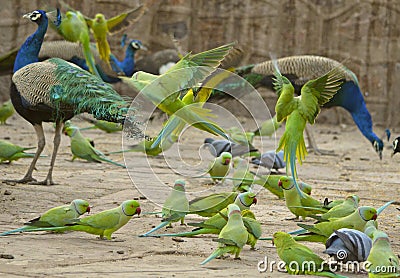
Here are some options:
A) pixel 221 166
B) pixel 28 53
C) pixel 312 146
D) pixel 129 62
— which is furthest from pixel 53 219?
pixel 129 62

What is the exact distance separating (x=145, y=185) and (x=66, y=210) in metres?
1.66

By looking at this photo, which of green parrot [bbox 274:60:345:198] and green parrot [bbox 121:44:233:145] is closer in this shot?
green parrot [bbox 121:44:233:145]

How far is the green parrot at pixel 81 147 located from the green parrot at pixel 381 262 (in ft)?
11.8

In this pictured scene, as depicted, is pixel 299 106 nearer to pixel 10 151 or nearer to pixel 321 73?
pixel 10 151

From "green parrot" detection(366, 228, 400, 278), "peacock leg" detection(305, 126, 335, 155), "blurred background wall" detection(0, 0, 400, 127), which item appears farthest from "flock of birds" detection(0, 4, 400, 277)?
"blurred background wall" detection(0, 0, 400, 127)

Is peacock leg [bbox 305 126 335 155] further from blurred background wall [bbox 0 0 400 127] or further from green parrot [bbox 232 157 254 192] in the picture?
blurred background wall [bbox 0 0 400 127]

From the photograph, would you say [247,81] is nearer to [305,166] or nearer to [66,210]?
[305,166]

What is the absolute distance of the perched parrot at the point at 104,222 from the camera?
355cm

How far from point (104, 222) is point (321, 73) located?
4942 millimetres

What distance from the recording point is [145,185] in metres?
5.29

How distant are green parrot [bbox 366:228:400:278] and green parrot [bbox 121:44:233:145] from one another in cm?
127

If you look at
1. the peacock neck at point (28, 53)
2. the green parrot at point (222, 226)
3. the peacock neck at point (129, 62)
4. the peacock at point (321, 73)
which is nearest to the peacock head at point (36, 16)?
the peacock neck at point (28, 53)

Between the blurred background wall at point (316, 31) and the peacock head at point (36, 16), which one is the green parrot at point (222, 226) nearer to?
the peacock head at point (36, 16)

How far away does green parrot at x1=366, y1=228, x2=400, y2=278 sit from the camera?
2.82 metres
